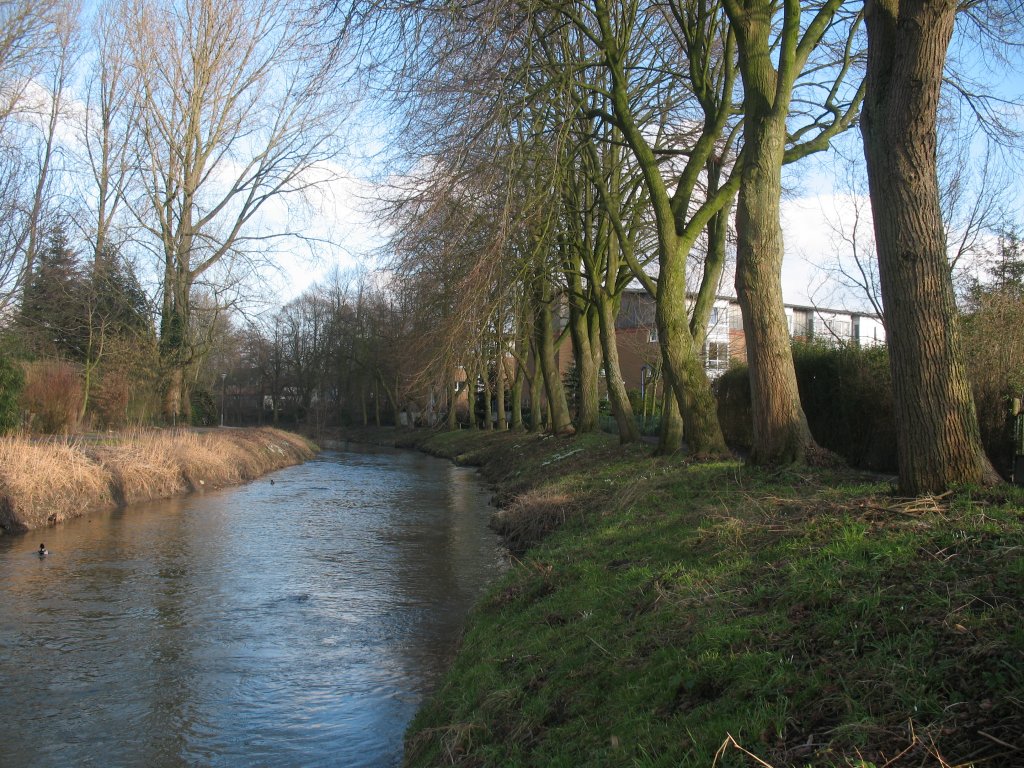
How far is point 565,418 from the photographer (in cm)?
2778

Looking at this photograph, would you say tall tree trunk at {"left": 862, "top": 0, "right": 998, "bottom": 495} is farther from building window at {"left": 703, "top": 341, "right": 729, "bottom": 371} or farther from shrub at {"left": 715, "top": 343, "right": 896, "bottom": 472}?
building window at {"left": 703, "top": 341, "right": 729, "bottom": 371}

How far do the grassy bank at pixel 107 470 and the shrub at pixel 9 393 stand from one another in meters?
0.97

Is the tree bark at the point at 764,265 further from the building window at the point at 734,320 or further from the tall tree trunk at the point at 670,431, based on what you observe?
the building window at the point at 734,320

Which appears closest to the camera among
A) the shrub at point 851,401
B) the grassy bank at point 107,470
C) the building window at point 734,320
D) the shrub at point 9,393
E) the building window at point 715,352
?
the shrub at point 851,401

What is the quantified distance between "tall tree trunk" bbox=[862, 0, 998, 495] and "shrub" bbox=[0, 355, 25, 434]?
1903cm

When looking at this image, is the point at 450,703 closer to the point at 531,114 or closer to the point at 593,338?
the point at 531,114

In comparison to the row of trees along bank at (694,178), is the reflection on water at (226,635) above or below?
below

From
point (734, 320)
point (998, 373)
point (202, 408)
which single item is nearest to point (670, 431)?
point (998, 373)

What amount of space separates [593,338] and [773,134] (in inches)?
630

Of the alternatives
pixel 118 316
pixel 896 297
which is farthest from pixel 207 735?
pixel 118 316

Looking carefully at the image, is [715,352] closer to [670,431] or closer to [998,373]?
[670,431]

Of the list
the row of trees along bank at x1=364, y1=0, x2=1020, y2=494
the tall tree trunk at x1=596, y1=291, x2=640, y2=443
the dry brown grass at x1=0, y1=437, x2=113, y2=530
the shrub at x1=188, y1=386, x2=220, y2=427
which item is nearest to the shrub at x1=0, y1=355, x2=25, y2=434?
the dry brown grass at x1=0, y1=437, x2=113, y2=530

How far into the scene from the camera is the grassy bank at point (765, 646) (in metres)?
3.63

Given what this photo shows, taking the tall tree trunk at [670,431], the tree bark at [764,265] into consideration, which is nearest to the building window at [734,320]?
the tall tree trunk at [670,431]
